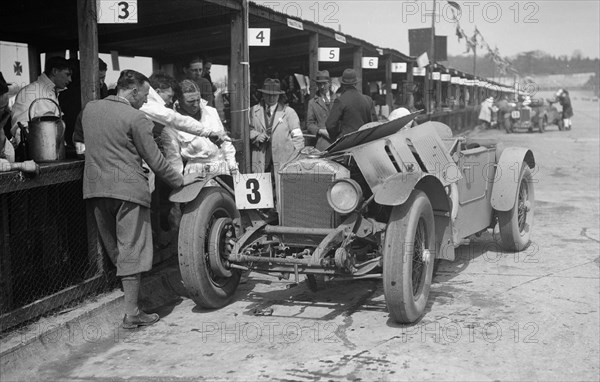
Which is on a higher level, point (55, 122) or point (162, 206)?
point (55, 122)

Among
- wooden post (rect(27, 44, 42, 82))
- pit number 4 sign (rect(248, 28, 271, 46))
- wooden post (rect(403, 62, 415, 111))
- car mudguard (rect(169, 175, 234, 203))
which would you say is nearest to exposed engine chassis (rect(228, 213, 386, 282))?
car mudguard (rect(169, 175, 234, 203))

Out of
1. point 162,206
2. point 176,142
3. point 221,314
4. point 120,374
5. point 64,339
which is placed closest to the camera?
point 120,374

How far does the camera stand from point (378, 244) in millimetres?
5121

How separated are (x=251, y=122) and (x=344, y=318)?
384 centimetres

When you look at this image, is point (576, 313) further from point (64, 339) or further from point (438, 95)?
point (438, 95)

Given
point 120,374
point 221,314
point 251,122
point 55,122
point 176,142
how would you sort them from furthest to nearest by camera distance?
point 251,122
point 176,142
point 221,314
point 55,122
point 120,374

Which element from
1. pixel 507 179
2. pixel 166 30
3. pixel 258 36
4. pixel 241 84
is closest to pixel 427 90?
pixel 258 36

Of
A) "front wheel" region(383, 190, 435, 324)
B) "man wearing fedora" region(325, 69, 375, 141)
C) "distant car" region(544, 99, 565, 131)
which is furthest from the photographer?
"distant car" region(544, 99, 565, 131)

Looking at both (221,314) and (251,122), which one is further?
(251,122)

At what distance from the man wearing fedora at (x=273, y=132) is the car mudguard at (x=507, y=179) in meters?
2.36

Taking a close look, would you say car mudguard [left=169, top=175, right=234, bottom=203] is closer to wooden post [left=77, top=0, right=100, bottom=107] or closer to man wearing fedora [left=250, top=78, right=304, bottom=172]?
wooden post [left=77, top=0, right=100, bottom=107]

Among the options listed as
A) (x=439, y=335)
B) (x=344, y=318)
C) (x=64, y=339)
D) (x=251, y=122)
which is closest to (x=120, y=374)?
(x=64, y=339)

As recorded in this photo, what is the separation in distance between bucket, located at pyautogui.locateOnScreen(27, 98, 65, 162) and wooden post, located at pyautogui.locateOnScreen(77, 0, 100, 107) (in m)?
0.40

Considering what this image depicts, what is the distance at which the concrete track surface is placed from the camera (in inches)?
159
